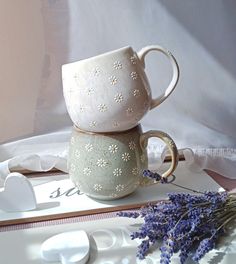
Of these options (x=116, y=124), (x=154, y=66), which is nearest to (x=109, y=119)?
(x=116, y=124)

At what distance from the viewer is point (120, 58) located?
0.64 meters

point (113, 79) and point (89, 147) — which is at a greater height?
point (113, 79)

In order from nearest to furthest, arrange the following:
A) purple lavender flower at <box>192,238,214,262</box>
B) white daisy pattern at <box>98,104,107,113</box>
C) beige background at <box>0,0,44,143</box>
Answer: purple lavender flower at <box>192,238,214,262</box>, white daisy pattern at <box>98,104,107,113</box>, beige background at <box>0,0,44,143</box>

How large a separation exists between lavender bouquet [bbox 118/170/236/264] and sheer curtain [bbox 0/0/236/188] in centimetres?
23

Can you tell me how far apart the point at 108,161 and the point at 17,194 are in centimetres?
15

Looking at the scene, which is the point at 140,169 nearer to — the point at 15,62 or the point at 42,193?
the point at 42,193

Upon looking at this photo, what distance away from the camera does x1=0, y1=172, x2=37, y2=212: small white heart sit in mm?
674

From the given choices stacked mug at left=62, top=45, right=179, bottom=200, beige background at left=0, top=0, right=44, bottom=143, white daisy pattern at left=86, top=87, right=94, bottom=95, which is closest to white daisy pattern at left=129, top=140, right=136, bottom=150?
stacked mug at left=62, top=45, right=179, bottom=200

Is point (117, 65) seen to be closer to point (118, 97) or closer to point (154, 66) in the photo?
point (118, 97)

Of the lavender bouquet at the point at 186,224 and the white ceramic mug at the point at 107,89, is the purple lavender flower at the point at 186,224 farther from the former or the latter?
the white ceramic mug at the point at 107,89

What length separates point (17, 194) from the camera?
26.9 inches

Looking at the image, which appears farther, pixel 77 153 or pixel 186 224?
pixel 77 153

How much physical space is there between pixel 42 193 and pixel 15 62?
0.27 meters

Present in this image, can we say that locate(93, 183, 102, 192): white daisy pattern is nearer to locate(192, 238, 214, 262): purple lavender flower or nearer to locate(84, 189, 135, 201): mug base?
locate(84, 189, 135, 201): mug base
